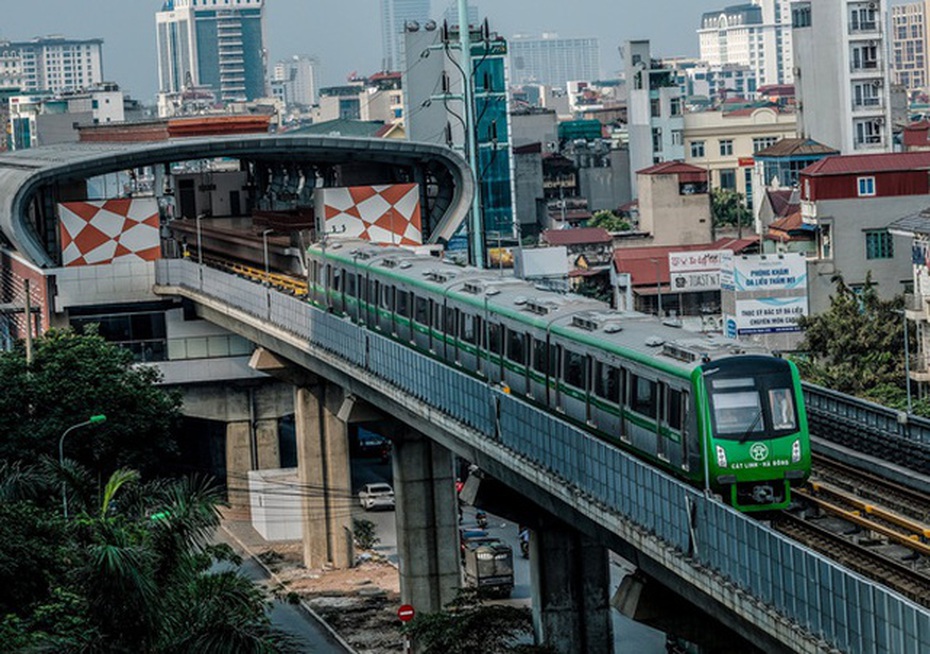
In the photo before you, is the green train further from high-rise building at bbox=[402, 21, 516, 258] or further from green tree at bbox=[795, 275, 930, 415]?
high-rise building at bbox=[402, 21, 516, 258]

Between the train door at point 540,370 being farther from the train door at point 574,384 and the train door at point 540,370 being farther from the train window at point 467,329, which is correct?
the train window at point 467,329

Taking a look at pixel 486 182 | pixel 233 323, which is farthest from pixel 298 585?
pixel 486 182

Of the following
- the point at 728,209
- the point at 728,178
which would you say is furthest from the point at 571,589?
the point at 728,178

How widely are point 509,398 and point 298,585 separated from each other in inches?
1174

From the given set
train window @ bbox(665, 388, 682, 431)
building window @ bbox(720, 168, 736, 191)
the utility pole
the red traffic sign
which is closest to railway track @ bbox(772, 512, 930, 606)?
train window @ bbox(665, 388, 682, 431)

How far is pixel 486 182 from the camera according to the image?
150 meters

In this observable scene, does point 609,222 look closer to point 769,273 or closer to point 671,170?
point 671,170

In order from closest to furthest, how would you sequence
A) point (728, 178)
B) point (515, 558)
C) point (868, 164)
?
point (515, 558), point (868, 164), point (728, 178)

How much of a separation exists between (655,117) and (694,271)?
2982 inches

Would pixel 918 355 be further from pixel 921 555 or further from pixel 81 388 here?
pixel 921 555

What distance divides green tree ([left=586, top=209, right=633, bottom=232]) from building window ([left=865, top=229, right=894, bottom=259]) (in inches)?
2454

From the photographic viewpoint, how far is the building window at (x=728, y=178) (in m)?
174

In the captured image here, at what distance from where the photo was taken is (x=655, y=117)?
170 metres

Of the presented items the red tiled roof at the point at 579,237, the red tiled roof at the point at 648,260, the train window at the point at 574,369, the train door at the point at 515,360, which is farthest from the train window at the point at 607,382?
the red tiled roof at the point at 579,237
